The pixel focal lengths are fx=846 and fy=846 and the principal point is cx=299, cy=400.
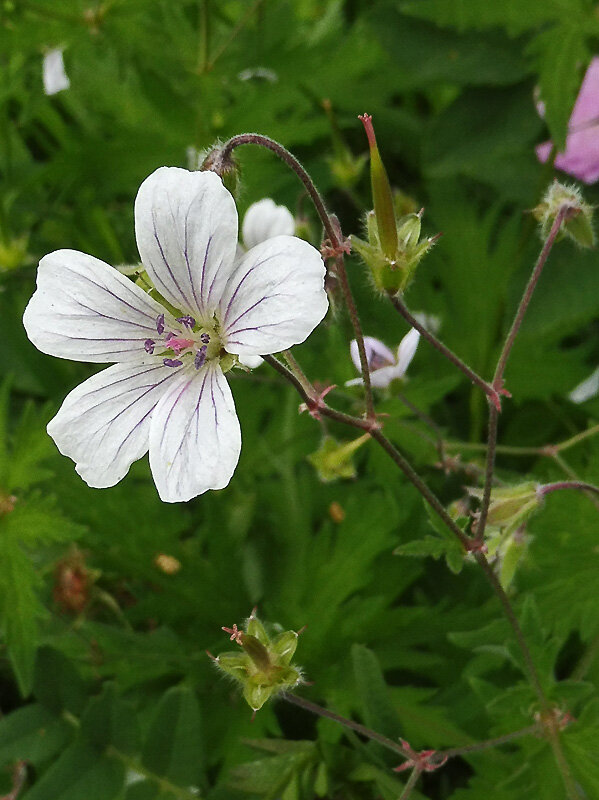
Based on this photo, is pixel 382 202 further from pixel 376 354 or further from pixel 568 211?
pixel 376 354

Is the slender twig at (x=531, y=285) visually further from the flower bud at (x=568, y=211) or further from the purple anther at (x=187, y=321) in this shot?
the purple anther at (x=187, y=321)

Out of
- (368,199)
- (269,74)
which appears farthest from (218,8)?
(368,199)

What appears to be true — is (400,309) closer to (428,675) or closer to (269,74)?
(428,675)

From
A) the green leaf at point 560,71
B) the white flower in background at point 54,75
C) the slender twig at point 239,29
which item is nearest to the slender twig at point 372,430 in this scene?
the green leaf at point 560,71

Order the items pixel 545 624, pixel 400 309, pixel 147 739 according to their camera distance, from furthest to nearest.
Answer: pixel 545 624 < pixel 147 739 < pixel 400 309

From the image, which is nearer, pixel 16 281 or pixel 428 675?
pixel 428 675

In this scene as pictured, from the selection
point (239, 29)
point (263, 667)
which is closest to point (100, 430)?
point (263, 667)

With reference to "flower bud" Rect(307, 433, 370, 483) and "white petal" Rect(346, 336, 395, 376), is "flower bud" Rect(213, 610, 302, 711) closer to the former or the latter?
"flower bud" Rect(307, 433, 370, 483)

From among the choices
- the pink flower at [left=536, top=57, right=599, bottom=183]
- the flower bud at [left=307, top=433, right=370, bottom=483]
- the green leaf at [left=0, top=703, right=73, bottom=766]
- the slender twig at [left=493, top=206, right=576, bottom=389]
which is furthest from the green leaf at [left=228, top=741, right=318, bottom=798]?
the pink flower at [left=536, top=57, right=599, bottom=183]
